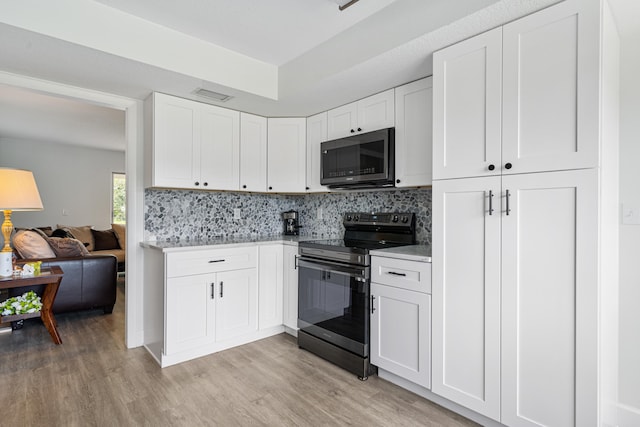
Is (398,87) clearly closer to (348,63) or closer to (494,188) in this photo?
(348,63)

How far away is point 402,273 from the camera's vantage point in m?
2.20

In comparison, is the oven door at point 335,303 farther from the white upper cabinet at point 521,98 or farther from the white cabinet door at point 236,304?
the white upper cabinet at point 521,98

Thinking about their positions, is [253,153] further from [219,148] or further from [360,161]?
[360,161]

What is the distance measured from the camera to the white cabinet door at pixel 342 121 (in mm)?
2924

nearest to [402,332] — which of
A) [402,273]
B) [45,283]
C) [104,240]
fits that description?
[402,273]

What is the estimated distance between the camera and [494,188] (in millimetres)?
1771

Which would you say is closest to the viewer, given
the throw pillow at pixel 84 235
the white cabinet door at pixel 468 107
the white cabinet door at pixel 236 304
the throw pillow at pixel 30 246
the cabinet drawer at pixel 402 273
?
the white cabinet door at pixel 468 107

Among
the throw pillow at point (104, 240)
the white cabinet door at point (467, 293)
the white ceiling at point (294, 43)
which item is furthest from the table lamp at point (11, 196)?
the white cabinet door at point (467, 293)

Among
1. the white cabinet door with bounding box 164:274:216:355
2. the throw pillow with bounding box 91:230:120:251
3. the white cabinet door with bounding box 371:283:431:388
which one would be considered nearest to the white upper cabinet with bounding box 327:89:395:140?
the white cabinet door with bounding box 371:283:431:388

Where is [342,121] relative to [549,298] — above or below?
above

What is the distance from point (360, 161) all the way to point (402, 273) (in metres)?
1.03

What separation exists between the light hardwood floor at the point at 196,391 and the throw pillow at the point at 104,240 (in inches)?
122

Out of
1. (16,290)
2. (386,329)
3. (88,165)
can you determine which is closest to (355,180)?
(386,329)

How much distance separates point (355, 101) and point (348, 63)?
24.6 inches
